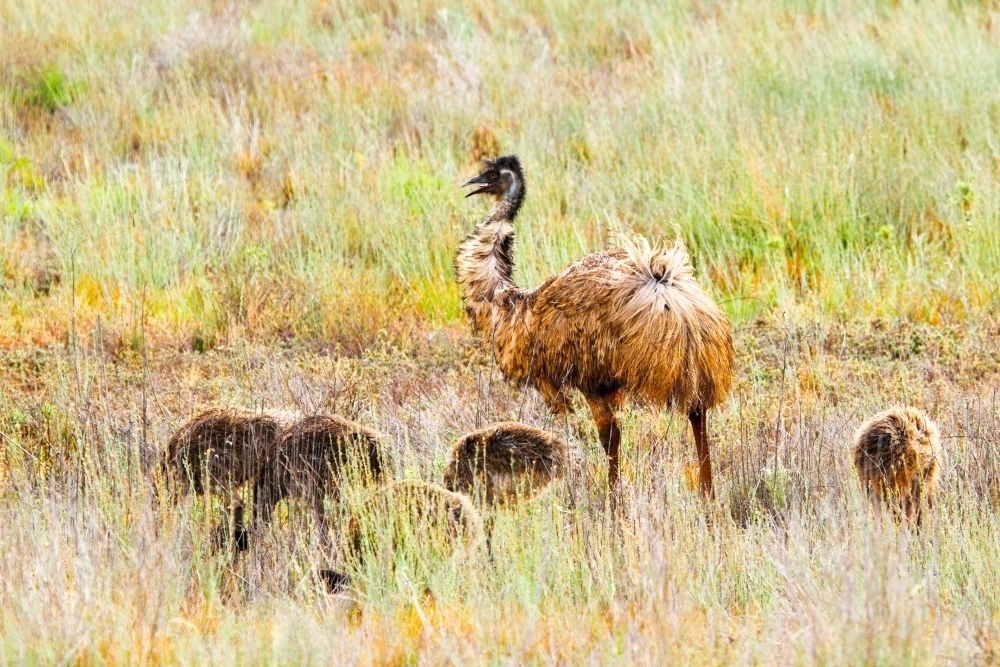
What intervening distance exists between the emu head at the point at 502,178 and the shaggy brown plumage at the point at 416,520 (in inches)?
98.9

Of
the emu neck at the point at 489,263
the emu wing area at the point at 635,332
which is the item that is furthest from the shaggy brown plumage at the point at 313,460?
the emu neck at the point at 489,263

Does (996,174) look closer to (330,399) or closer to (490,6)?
(330,399)

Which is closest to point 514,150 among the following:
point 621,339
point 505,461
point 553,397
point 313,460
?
Answer: point 553,397

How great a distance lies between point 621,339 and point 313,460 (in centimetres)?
136

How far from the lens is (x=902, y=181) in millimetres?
10484

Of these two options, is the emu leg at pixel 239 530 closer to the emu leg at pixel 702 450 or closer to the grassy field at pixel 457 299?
the grassy field at pixel 457 299

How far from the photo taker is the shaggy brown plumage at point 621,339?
579 centimetres

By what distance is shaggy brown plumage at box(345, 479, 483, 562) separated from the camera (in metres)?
4.91

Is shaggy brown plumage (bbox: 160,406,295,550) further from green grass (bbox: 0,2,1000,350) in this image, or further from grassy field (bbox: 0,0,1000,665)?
green grass (bbox: 0,2,1000,350)

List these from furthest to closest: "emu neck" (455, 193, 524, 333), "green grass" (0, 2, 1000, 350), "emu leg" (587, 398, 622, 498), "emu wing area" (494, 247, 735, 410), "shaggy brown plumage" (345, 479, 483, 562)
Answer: "green grass" (0, 2, 1000, 350) → "emu neck" (455, 193, 524, 333) → "emu leg" (587, 398, 622, 498) → "emu wing area" (494, 247, 735, 410) → "shaggy brown plumage" (345, 479, 483, 562)

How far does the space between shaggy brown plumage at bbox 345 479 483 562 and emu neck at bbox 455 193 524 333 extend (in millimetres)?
1891

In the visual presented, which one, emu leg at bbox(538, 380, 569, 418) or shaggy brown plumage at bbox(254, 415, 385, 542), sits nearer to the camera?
shaggy brown plumage at bbox(254, 415, 385, 542)

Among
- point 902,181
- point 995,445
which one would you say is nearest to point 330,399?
point 995,445

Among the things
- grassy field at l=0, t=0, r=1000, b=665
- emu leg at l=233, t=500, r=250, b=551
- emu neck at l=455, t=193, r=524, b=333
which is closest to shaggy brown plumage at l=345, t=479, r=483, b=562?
grassy field at l=0, t=0, r=1000, b=665
